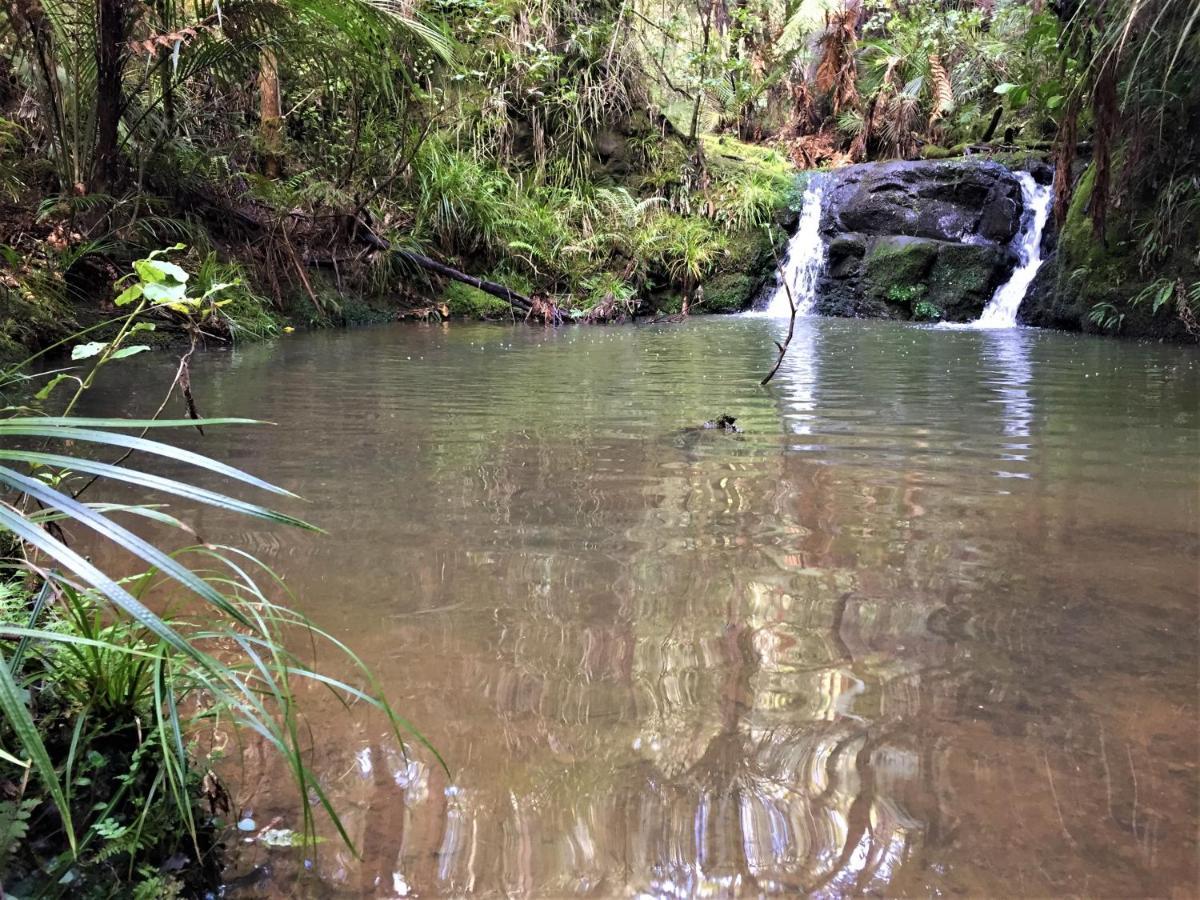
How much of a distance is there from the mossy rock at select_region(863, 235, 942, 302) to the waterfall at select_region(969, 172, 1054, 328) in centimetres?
93

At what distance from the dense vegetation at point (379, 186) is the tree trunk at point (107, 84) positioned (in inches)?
1.0

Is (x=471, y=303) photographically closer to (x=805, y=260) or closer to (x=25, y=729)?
(x=805, y=260)

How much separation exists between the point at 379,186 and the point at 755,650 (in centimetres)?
878

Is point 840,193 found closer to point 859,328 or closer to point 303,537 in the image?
point 859,328

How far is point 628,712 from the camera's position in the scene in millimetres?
1436

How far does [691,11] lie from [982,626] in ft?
47.5

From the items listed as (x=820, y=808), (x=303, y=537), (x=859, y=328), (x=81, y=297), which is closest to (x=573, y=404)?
(x=303, y=537)

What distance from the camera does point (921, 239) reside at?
34.0ft

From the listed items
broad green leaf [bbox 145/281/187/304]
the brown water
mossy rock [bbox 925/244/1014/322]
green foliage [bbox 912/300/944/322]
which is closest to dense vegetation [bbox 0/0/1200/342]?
mossy rock [bbox 925/244/1014/322]

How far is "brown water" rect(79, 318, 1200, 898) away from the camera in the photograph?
1120mm

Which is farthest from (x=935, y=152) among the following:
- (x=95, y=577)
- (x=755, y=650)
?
(x=95, y=577)

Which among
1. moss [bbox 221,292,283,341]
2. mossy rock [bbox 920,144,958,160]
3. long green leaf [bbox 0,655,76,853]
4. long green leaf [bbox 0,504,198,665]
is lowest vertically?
long green leaf [bbox 0,655,76,853]

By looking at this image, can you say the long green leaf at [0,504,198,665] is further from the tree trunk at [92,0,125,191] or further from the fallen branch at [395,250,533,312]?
the fallen branch at [395,250,533,312]

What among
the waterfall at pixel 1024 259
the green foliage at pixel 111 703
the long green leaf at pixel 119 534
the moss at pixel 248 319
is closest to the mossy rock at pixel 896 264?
the waterfall at pixel 1024 259
